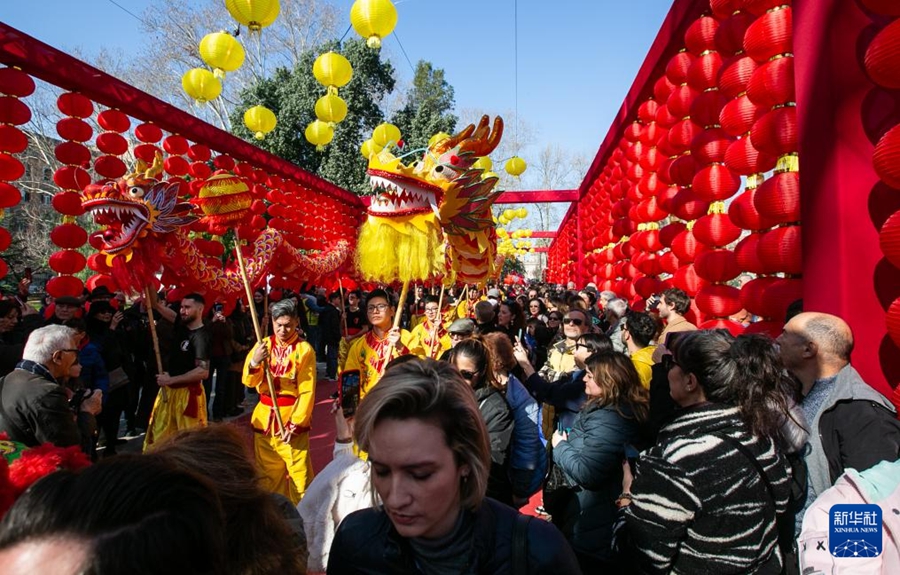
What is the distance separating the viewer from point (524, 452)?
265 centimetres

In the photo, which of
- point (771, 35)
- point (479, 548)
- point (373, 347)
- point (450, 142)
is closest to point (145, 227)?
point (373, 347)

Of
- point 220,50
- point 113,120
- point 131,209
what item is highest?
point 220,50

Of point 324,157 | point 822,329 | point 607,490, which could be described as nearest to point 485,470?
point 607,490

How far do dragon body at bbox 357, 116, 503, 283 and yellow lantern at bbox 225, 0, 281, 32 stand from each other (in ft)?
7.58

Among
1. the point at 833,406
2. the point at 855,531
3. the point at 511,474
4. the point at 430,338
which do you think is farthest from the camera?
the point at 430,338

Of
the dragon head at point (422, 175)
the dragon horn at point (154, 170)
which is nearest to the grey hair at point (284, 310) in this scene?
the dragon head at point (422, 175)

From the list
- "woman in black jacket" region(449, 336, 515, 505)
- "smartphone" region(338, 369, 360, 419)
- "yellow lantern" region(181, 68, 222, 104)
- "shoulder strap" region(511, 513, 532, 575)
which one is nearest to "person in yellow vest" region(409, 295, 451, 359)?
"smartphone" region(338, 369, 360, 419)

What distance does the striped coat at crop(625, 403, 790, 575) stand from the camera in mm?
1589

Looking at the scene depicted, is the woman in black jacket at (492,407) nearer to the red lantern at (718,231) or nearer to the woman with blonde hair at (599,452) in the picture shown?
the woman with blonde hair at (599,452)

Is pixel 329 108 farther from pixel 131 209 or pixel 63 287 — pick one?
pixel 63 287

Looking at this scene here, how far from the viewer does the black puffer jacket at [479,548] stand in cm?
121

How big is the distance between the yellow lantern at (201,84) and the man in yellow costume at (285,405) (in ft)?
11.0

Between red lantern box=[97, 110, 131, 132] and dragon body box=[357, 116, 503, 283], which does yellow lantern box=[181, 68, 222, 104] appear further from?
dragon body box=[357, 116, 503, 283]

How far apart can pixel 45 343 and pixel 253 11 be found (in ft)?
11.2
